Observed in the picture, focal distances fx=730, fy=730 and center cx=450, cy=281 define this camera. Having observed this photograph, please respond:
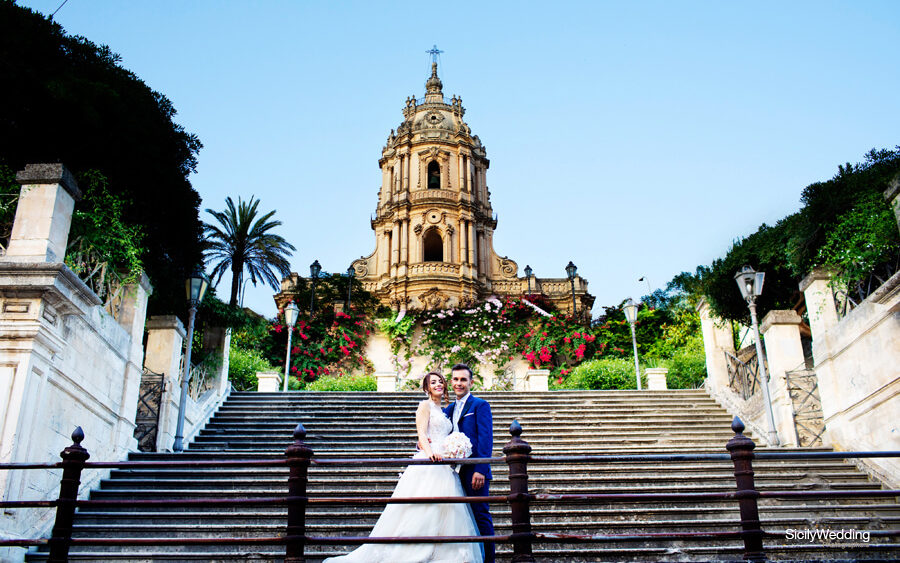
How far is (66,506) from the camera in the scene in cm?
498

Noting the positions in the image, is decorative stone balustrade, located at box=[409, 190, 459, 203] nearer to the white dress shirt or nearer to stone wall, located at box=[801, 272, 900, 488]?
stone wall, located at box=[801, 272, 900, 488]

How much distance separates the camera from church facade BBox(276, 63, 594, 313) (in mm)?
33156

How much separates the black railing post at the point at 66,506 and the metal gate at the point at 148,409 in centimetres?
683

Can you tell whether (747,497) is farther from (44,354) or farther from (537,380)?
(537,380)

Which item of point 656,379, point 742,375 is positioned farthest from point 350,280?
point 742,375

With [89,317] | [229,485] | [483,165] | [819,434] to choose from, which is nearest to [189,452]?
[229,485]

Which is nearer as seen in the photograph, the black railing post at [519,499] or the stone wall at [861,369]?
the black railing post at [519,499]

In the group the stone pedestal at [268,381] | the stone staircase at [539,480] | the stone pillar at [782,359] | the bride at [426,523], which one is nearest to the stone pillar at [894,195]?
the stone staircase at [539,480]

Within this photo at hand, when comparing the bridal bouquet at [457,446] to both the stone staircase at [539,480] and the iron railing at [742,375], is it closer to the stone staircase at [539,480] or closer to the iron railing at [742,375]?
the stone staircase at [539,480]

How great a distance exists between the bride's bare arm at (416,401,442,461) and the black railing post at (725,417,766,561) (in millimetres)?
2083

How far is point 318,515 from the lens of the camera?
28.0 ft

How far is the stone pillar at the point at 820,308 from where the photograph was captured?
11531 millimetres

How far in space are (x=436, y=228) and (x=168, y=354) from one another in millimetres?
23644

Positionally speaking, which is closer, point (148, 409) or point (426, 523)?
point (426, 523)
